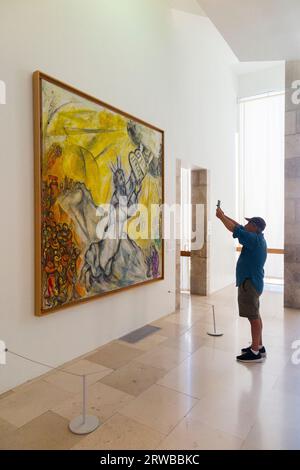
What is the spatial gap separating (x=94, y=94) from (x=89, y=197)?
1.12 metres

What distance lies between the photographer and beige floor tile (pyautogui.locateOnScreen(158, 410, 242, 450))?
6.44ft

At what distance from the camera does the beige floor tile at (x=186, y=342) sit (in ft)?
11.8

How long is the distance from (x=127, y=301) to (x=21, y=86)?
2606 millimetres

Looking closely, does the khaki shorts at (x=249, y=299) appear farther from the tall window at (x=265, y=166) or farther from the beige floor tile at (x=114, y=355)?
the tall window at (x=265, y=166)

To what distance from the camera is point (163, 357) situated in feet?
10.9

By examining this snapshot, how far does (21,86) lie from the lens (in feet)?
8.75

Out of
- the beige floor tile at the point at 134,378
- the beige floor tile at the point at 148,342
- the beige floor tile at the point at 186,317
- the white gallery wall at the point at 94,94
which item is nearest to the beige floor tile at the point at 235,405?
the beige floor tile at the point at 134,378

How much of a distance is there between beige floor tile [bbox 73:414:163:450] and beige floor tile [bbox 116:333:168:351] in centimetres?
133

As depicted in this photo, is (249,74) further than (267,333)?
Yes

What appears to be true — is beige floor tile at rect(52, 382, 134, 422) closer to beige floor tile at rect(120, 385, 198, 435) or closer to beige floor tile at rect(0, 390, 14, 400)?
beige floor tile at rect(120, 385, 198, 435)

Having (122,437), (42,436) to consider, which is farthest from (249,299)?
(42,436)

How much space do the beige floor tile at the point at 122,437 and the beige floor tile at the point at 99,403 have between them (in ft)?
0.42
